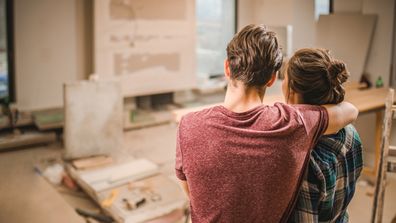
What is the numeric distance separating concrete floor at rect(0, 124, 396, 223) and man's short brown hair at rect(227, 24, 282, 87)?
7.67ft

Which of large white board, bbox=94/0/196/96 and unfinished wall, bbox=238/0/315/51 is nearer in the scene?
large white board, bbox=94/0/196/96

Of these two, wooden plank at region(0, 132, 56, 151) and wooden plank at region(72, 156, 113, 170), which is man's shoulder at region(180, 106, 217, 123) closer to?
wooden plank at region(72, 156, 113, 170)

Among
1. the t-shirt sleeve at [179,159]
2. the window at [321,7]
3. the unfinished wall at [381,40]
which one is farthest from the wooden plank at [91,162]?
the window at [321,7]

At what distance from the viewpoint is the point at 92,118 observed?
4344 mm

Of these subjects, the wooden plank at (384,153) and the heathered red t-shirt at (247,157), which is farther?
the wooden plank at (384,153)

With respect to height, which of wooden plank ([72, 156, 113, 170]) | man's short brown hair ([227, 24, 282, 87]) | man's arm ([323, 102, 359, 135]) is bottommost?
wooden plank ([72, 156, 113, 170])

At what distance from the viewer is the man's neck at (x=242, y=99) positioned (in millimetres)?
1242

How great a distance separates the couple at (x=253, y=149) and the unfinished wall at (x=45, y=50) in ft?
14.1

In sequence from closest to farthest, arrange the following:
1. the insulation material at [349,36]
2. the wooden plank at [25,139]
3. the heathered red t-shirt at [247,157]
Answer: the heathered red t-shirt at [247,157] < the insulation material at [349,36] < the wooden plank at [25,139]

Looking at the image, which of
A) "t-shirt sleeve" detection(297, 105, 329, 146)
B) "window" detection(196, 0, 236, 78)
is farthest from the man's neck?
"window" detection(196, 0, 236, 78)

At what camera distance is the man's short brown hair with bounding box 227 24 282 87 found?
1.20 m

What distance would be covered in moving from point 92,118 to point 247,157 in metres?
3.36

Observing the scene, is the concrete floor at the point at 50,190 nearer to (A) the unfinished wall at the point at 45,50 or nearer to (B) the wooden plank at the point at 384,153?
(A) the unfinished wall at the point at 45,50

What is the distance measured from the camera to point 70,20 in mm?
5328
